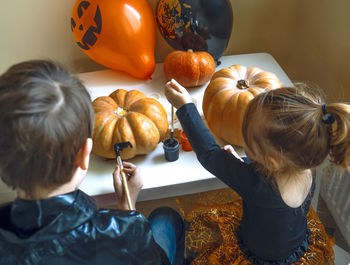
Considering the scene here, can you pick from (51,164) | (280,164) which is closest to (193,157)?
(280,164)

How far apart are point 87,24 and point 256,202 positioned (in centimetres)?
84

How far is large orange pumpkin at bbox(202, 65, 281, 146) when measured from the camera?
0.96m

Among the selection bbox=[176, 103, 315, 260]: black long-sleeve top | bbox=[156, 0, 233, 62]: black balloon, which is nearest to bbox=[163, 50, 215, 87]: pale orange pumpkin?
bbox=[156, 0, 233, 62]: black balloon

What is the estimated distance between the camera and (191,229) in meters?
1.07

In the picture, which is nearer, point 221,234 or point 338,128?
point 338,128

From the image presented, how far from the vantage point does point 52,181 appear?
0.64 m

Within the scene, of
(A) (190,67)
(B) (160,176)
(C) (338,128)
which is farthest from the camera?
(A) (190,67)

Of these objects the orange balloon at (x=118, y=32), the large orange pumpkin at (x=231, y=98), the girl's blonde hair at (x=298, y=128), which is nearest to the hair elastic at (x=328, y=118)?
the girl's blonde hair at (x=298, y=128)

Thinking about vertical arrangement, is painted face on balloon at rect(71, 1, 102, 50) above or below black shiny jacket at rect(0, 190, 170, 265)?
above

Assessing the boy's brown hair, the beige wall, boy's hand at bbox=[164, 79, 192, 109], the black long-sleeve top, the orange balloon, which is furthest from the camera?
the beige wall

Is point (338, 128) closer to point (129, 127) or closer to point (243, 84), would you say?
point (243, 84)

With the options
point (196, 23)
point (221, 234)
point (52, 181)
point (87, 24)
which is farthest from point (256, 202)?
point (87, 24)

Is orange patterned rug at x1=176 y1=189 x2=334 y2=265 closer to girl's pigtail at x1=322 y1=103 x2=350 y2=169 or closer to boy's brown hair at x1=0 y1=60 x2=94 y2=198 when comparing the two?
girl's pigtail at x1=322 y1=103 x2=350 y2=169

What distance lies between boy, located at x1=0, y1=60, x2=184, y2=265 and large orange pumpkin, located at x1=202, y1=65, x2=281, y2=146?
1.30ft
